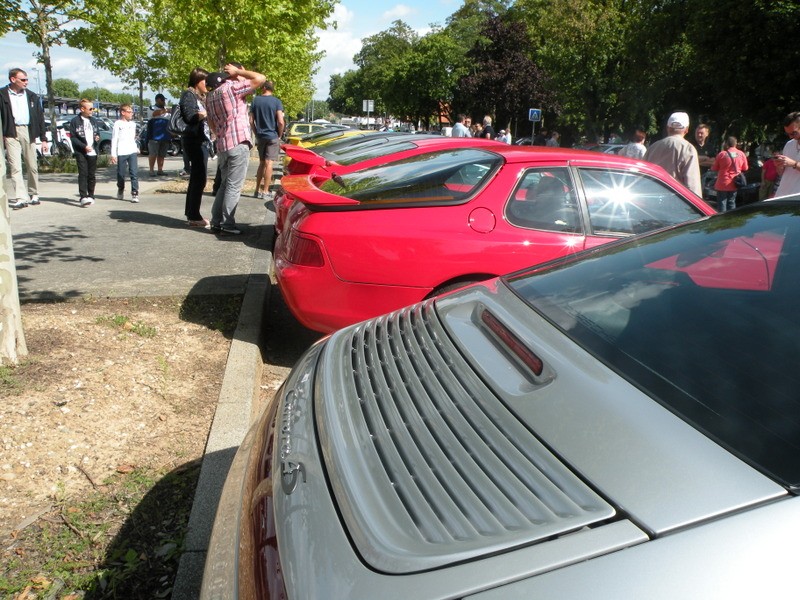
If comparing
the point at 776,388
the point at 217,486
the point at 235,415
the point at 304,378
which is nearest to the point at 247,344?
the point at 235,415

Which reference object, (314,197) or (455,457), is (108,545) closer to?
(455,457)

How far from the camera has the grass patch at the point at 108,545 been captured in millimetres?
2607

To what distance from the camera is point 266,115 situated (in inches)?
463

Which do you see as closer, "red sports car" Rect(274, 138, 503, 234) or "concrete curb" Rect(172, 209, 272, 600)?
"concrete curb" Rect(172, 209, 272, 600)

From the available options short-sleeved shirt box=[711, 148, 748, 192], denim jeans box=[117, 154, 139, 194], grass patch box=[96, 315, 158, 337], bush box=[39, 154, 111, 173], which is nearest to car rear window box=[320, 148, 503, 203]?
grass patch box=[96, 315, 158, 337]

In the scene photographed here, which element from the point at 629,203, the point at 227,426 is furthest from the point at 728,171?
the point at 227,426

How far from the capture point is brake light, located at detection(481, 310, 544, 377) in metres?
1.94

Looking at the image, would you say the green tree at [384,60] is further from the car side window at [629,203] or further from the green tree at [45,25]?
the car side window at [629,203]

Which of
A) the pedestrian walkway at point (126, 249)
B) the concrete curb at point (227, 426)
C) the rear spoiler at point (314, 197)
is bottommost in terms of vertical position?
the concrete curb at point (227, 426)

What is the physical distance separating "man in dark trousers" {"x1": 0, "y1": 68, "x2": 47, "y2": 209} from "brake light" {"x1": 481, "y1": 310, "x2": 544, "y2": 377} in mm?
9673

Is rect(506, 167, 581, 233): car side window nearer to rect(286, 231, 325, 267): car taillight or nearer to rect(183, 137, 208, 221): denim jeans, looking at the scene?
rect(286, 231, 325, 267): car taillight

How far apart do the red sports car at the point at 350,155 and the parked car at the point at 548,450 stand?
14.6ft

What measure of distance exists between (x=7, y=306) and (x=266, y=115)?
838 centimetres

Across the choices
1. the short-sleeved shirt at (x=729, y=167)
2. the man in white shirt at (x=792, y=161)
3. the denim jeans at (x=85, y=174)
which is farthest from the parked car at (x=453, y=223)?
the short-sleeved shirt at (x=729, y=167)
